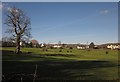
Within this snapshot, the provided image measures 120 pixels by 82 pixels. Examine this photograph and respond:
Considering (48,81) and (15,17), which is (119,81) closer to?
(48,81)

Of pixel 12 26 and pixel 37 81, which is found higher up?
pixel 12 26

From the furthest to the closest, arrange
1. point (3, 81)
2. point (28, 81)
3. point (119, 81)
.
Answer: point (119, 81), point (28, 81), point (3, 81)

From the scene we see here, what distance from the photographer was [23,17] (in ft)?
175

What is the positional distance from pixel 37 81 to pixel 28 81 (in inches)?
30.5

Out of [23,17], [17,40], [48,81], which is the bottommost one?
[48,81]

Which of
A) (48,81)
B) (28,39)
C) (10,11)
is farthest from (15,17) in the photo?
(48,81)

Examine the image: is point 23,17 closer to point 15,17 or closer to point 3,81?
point 15,17

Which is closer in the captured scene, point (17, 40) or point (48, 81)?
point (48, 81)

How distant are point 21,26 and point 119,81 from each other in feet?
141

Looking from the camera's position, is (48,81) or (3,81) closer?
(3,81)

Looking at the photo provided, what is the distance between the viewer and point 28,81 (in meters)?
12.9

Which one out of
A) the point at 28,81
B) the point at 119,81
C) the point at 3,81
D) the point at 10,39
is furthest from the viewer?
the point at 10,39

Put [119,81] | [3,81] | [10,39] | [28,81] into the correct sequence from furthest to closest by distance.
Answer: [10,39] → [119,81] → [28,81] → [3,81]

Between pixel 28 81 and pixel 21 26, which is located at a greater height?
pixel 21 26
